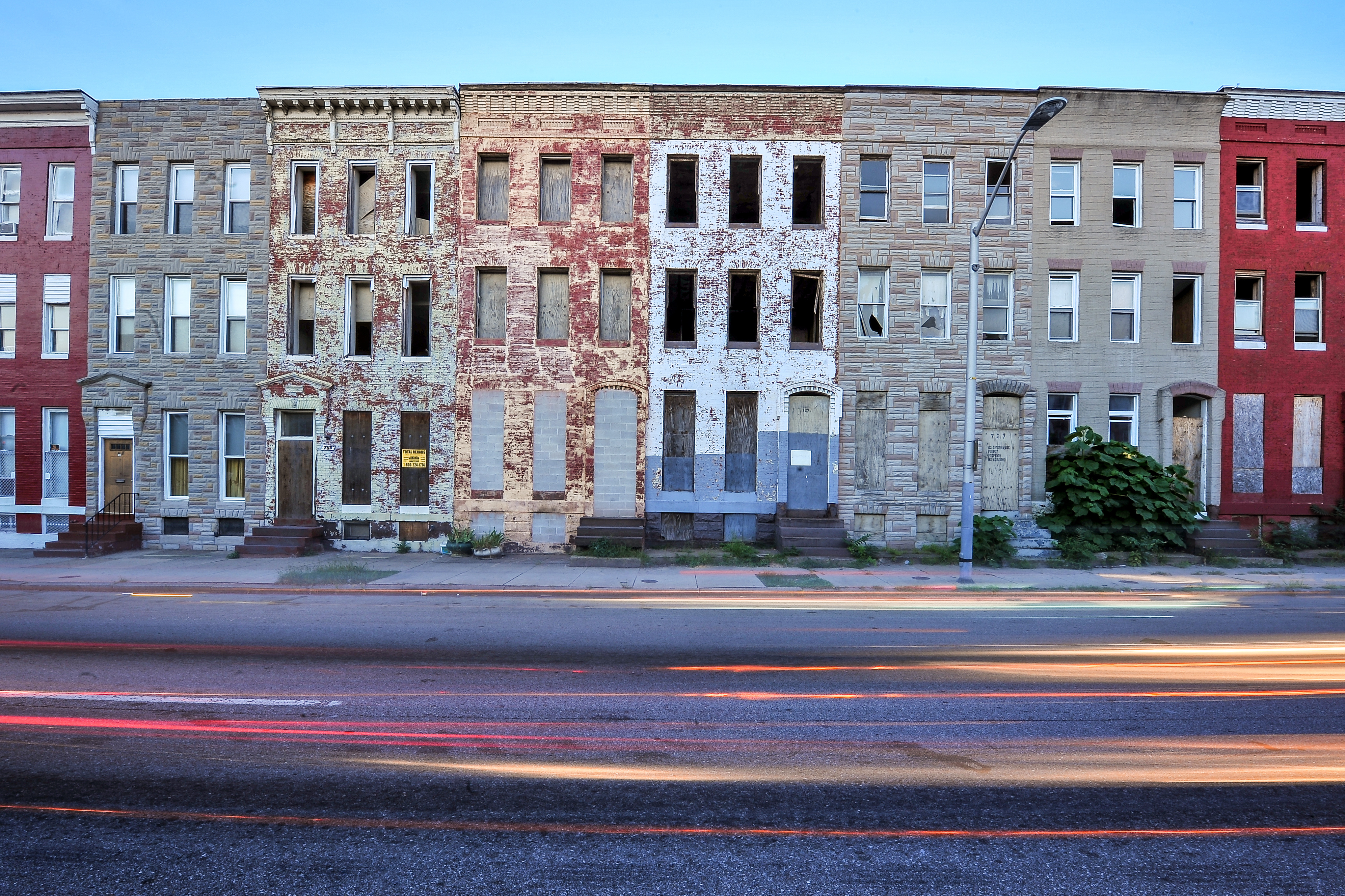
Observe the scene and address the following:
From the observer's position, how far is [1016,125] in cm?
1939

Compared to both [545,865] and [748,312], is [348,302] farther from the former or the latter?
[545,865]

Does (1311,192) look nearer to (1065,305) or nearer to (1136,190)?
(1136,190)

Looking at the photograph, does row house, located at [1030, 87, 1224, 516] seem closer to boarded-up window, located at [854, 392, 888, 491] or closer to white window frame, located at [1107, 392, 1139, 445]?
white window frame, located at [1107, 392, 1139, 445]

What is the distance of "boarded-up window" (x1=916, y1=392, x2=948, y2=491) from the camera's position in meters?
19.5

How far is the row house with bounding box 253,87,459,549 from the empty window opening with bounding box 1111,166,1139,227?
1834 cm

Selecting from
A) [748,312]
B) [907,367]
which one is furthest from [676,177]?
[907,367]

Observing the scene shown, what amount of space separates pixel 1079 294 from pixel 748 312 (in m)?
9.08

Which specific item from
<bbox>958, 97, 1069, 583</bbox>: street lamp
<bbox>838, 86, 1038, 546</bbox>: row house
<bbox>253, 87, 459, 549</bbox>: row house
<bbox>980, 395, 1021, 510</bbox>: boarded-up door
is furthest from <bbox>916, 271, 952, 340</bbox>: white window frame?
<bbox>253, 87, 459, 549</bbox>: row house

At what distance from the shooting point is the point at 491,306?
1986 cm

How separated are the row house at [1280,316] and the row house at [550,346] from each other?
16306 millimetres

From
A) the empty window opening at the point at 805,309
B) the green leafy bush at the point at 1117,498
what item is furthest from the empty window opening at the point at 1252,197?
the empty window opening at the point at 805,309

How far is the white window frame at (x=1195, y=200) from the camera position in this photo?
1941 centimetres

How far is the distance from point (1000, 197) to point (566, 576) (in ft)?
51.5

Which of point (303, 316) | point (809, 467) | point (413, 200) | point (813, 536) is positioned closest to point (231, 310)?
point (303, 316)
